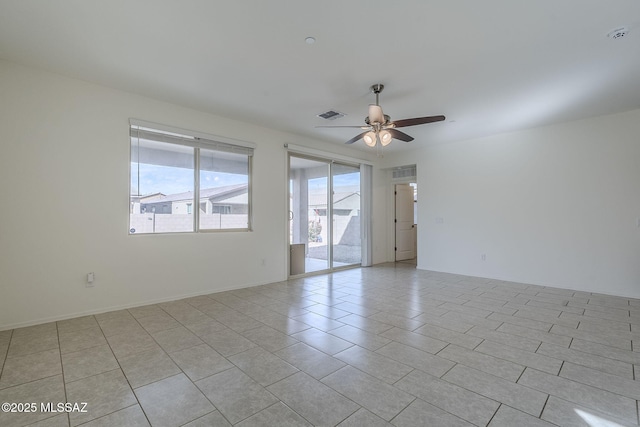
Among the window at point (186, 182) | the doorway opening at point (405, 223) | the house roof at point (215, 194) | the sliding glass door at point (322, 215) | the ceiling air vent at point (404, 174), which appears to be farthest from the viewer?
the doorway opening at point (405, 223)

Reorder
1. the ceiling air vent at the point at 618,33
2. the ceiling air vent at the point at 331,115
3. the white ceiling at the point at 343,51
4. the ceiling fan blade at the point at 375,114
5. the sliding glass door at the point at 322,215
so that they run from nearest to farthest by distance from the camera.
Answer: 1. the white ceiling at the point at 343,51
2. the ceiling air vent at the point at 618,33
3. the ceiling fan blade at the point at 375,114
4. the ceiling air vent at the point at 331,115
5. the sliding glass door at the point at 322,215

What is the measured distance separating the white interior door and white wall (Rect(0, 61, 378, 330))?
495 centimetres

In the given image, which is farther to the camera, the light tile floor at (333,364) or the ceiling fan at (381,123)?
the ceiling fan at (381,123)

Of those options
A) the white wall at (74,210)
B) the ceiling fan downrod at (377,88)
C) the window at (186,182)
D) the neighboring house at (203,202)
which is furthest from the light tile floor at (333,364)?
the ceiling fan downrod at (377,88)

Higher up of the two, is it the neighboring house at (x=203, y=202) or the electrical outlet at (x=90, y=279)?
the neighboring house at (x=203, y=202)

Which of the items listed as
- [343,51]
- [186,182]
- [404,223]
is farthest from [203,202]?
[404,223]

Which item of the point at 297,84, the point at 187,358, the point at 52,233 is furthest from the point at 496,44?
the point at 52,233

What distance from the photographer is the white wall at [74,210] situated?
3.04 m

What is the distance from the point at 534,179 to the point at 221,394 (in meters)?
5.63

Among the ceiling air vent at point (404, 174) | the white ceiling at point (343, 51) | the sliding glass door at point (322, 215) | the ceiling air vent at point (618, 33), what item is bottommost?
the sliding glass door at point (322, 215)

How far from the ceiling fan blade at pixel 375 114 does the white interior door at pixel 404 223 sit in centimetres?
441

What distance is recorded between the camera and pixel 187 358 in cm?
242

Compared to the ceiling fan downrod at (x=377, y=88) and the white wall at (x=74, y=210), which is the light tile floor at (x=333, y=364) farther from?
the ceiling fan downrod at (x=377, y=88)

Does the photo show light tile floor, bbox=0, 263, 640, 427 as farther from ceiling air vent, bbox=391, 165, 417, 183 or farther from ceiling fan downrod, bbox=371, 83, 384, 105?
ceiling air vent, bbox=391, 165, 417, 183
